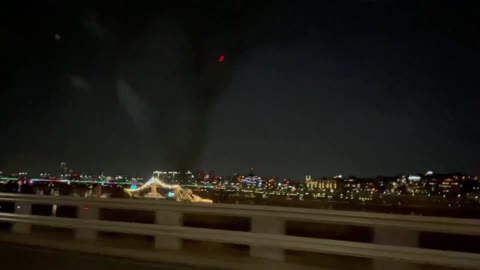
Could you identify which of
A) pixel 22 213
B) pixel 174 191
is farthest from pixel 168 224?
pixel 174 191

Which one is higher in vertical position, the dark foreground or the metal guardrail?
the metal guardrail

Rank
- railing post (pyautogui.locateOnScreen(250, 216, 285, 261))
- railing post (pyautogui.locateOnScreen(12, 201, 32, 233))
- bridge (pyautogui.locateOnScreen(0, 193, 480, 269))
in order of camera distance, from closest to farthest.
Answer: bridge (pyautogui.locateOnScreen(0, 193, 480, 269)), railing post (pyautogui.locateOnScreen(250, 216, 285, 261)), railing post (pyautogui.locateOnScreen(12, 201, 32, 233))

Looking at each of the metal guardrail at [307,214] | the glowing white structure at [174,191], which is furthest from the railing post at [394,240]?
the glowing white structure at [174,191]

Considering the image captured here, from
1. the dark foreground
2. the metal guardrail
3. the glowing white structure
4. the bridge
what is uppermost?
the glowing white structure

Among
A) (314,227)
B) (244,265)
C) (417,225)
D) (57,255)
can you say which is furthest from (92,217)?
(314,227)

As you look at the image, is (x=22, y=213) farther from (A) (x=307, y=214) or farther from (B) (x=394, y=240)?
(B) (x=394, y=240)

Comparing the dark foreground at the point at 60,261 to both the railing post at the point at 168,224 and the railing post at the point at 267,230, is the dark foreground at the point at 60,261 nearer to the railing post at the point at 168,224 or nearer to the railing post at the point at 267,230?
the railing post at the point at 168,224

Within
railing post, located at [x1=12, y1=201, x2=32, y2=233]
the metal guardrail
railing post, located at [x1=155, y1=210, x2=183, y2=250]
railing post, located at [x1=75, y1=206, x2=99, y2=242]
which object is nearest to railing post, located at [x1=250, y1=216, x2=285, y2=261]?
the metal guardrail

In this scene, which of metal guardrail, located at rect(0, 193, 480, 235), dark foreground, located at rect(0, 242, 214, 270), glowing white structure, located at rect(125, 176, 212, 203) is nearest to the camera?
metal guardrail, located at rect(0, 193, 480, 235)

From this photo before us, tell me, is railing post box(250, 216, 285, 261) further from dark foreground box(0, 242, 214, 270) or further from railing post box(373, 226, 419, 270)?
railing post box(373, 226, 419, 270)
